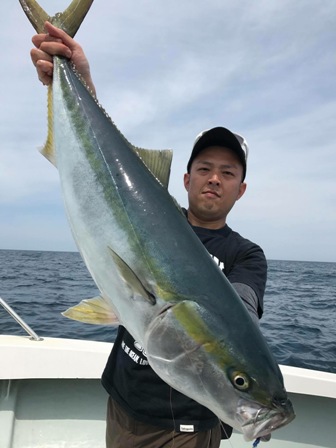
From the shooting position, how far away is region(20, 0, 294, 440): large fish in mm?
1613

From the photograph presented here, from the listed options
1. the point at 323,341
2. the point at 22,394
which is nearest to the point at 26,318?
the point at 22,394

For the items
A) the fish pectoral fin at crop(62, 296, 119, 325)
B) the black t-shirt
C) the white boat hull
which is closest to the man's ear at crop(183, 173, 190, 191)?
the black t-shirt

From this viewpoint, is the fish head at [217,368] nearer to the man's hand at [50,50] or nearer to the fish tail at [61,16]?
the man's hand at [50,50]

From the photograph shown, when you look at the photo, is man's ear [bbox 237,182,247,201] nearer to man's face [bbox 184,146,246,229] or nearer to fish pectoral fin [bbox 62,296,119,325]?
man's face [bbox 184,146,246,229]

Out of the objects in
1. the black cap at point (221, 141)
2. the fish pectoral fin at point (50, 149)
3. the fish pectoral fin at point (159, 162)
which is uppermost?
the black cap at point (221, 141)

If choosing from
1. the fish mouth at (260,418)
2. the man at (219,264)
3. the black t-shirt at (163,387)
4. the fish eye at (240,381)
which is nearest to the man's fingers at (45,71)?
the man at (219,264)

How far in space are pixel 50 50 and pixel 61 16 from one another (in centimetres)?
29

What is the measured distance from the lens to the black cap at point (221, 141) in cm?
258

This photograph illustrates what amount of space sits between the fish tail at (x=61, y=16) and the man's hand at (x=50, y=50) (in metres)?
0.09

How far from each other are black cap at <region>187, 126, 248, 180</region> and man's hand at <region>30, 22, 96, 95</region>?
3.04 feet

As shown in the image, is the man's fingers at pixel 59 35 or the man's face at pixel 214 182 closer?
the man's fingers at pixel 59 35

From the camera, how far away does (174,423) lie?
88.7 inches

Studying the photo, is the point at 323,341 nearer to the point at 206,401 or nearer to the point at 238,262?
the point at 238,262

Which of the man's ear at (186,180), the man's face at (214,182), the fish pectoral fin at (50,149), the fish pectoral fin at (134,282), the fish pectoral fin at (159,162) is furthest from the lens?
the man's ear at (186,180)
